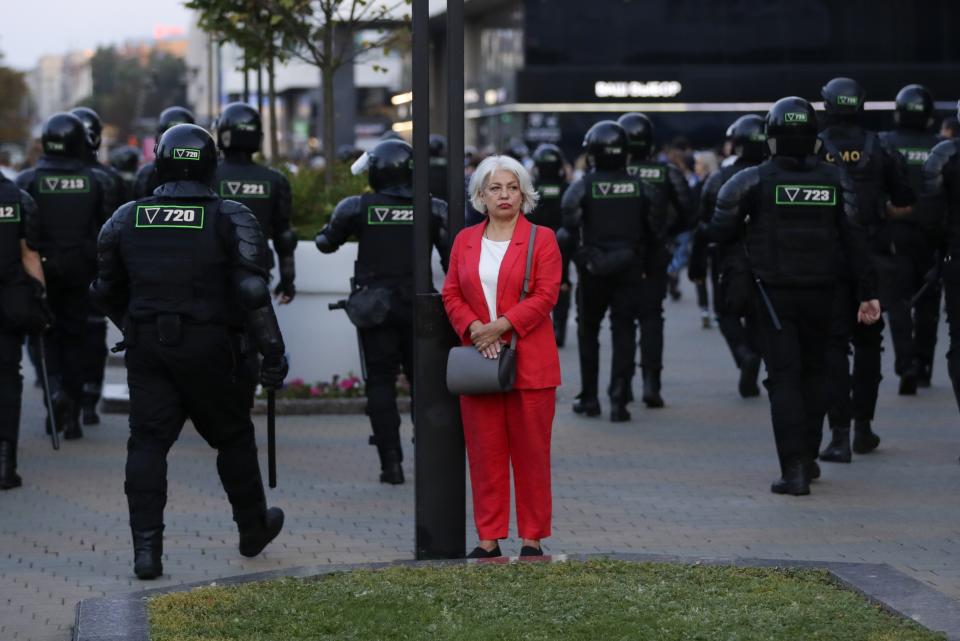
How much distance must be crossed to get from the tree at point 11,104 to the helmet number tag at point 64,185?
80.0m

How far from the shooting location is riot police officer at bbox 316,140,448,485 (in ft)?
32.2

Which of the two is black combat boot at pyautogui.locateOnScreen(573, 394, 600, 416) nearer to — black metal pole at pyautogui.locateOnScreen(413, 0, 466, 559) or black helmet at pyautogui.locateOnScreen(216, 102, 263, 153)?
black helmet at pyautogui.locateOnScreen(216, 102, 263, 153)

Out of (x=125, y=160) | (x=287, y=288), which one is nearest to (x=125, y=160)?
(x=125, y=160)

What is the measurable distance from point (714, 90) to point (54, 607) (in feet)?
157

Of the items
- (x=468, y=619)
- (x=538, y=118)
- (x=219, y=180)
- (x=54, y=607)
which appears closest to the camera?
(x=468, y=619)

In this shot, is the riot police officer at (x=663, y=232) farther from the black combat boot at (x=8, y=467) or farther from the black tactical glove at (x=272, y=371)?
the black tactical glove at (x=272, y=371)

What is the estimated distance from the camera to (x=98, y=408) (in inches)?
521

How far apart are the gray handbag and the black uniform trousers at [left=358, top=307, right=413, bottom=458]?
2.73 m

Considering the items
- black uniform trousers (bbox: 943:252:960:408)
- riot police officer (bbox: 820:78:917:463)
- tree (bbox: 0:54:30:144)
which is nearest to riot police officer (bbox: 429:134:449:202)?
riot police officer (bbox: 820:78:917:463)

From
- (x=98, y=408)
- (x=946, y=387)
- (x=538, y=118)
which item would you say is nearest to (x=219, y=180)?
(x=98, y=408)

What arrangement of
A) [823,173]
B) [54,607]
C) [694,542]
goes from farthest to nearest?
[823,173]
[694,542]
[54,607]

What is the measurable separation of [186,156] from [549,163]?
8683 millimetres

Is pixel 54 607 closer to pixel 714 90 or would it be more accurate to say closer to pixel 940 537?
pixel 940 537

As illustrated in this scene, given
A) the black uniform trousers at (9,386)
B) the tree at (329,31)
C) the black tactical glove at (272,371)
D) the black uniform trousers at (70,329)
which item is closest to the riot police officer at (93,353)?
the black uniform trousers at (70,329)
